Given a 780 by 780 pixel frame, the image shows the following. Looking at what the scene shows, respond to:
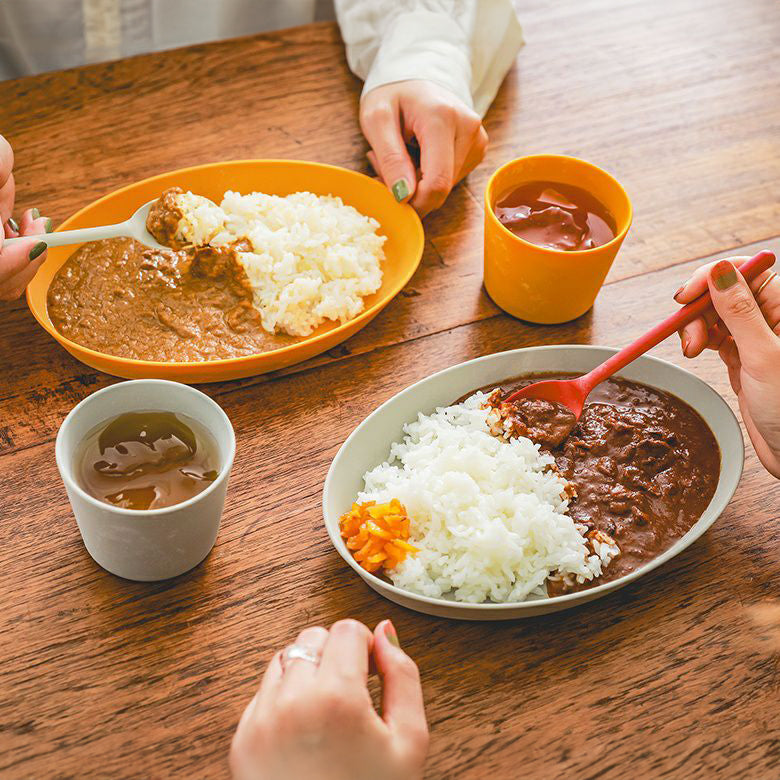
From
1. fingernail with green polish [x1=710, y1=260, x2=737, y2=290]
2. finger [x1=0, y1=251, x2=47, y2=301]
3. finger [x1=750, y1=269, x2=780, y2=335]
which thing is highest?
fingernail with green polish [x1=710, y1=260, x2=737, y2=290]


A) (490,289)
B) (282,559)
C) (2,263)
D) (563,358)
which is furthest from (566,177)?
(2,263)

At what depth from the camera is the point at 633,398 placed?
4.62 feet

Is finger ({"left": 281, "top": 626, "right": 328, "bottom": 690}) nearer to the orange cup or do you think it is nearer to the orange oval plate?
the orange oval plate

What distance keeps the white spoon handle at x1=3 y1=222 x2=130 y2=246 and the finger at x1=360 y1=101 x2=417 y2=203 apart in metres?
0.56

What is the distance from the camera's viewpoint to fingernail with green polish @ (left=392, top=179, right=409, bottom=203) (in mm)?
1682

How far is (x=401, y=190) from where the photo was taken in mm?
1685

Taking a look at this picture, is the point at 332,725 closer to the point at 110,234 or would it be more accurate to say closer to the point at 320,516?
the point at 320,516

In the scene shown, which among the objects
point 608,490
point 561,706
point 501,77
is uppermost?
point 501,77

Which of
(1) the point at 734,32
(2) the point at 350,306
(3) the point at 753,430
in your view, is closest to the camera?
(3) the point at 753,430

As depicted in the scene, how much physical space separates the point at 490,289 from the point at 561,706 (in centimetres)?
83

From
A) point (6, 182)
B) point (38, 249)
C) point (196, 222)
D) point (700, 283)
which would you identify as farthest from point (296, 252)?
point (700, 283)

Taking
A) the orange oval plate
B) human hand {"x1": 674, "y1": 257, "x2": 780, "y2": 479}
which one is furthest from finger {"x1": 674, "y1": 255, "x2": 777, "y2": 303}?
the orange oval plate

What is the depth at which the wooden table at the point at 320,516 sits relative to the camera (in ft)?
3.55

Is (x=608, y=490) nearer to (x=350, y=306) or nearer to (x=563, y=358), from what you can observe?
(x=563, y=358)
